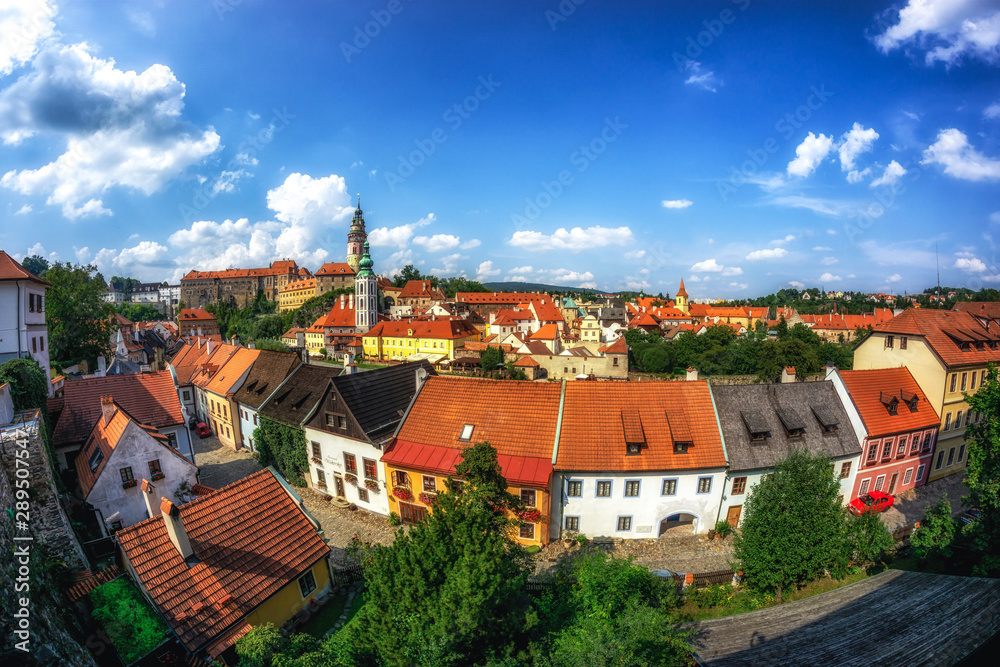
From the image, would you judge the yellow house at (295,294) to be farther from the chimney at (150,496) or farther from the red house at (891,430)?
the red house at (891,430)

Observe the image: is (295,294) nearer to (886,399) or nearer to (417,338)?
(417,338)

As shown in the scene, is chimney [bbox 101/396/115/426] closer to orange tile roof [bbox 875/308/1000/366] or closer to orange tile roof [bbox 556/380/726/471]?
orange tile roof [bbox 556/380/726/471]

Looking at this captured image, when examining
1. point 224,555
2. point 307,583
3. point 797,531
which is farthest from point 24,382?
point 797,531

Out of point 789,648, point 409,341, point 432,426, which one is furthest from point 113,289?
point 789,648

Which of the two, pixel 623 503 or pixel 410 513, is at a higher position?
pixel 623 503

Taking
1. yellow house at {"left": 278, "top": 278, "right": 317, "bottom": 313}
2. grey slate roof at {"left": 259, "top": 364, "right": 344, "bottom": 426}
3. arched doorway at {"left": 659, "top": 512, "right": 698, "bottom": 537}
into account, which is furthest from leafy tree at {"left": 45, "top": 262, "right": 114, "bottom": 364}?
yellow house at {"left": 278, "top": 278, "right": 317, "bottom": 313}

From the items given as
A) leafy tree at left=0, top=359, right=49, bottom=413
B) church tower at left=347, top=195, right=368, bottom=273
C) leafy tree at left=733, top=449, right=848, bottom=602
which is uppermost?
church tower at left=347, top=195, right=368, bottom=273
